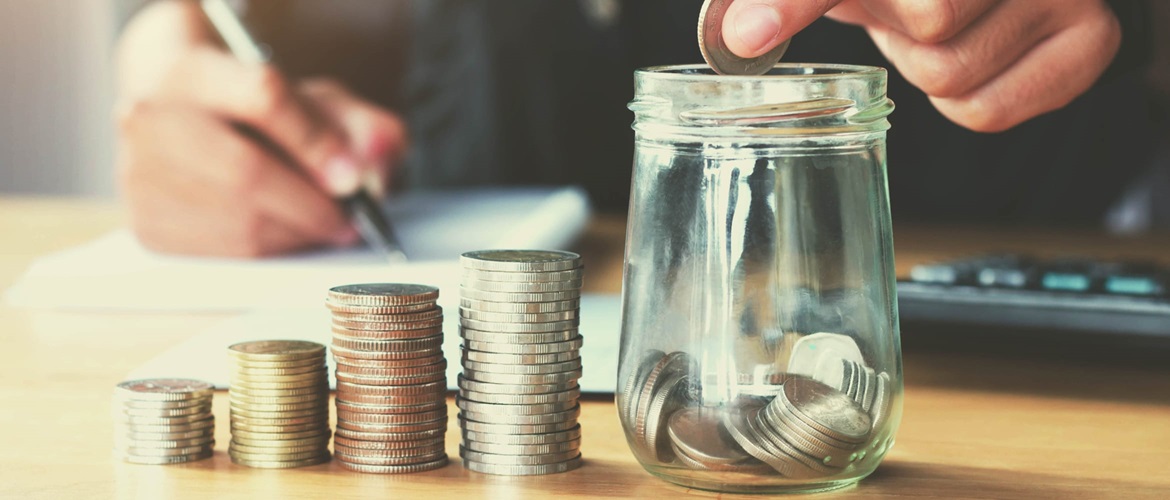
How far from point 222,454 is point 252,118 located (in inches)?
31.6

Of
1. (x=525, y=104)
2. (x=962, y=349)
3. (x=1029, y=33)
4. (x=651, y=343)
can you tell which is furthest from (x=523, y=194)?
(x=651, y=343)

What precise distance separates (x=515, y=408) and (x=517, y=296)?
2.2 inches

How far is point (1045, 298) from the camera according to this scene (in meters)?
0.87

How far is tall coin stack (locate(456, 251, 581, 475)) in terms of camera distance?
1.97 feet

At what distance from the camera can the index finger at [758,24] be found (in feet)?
1.92

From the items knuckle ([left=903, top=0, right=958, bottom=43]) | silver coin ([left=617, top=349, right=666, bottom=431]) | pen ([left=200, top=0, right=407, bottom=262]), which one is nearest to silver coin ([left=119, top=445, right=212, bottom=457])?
silver coin ([left=617, top=349, right=666, bottom=431])

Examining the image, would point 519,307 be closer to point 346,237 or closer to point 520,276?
point 520,276

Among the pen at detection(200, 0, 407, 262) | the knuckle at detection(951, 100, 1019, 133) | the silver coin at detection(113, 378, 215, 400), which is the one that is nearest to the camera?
the silver coin at detection(113, 378, 215, 400)

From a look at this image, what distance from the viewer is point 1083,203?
227 cm

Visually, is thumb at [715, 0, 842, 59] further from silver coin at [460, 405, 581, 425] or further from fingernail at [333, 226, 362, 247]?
fingernail at [333, 226, 362, 247]

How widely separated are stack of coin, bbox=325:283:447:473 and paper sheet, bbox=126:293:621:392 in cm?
16

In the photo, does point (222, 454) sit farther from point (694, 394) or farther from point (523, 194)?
point (523, 194)

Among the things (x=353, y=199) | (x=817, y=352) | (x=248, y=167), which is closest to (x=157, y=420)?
(x=817, y=352)

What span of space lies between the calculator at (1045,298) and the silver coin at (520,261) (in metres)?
0.37
